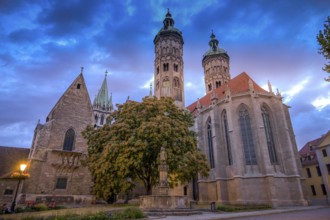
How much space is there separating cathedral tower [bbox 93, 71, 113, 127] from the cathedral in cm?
3594

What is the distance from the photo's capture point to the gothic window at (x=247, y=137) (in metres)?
24.1

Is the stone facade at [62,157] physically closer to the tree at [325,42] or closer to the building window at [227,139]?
the building window at [227,139]

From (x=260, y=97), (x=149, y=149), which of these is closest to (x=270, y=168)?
(x=260, y=97)

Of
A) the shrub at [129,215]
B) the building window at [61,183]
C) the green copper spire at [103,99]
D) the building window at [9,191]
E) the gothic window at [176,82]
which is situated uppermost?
the green copper spire at [103,99]

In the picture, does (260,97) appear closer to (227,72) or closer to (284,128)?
(284,128)

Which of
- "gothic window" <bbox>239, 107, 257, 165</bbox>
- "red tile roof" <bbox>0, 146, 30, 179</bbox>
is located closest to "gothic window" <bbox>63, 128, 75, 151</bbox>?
"red tile roof" <bbox>0, 146, 30, 179</bbox>

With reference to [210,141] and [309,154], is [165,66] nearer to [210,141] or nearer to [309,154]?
[210,141]

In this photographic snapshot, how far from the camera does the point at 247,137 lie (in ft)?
82.8

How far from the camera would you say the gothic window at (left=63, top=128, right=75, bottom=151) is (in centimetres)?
2406

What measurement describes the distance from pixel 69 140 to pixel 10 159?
7.66 meters

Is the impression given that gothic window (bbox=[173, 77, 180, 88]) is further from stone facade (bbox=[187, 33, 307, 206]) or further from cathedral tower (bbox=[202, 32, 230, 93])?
stone facade (bbox=[187, 33, 307, 206])

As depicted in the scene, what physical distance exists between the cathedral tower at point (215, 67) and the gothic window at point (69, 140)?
32.3m

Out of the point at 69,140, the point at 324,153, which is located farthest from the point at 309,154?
the point at 69,140

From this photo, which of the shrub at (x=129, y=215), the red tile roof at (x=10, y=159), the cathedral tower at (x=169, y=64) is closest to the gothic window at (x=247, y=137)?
the cathedral tower at (x=169, y=64)
